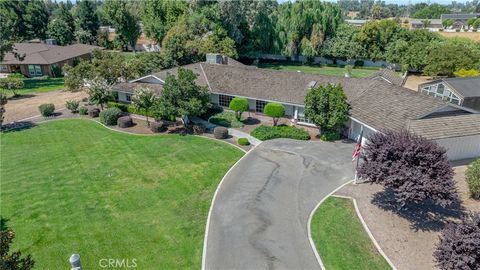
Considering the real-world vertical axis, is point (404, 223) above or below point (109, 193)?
below

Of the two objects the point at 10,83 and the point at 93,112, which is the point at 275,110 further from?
the point at 10,83

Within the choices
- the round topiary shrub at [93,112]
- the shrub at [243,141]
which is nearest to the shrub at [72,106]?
the round topiary shrub at [93,112]

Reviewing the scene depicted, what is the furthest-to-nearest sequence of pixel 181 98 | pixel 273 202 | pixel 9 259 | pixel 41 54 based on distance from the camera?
pixel 41 54 < pixel 181 98 < pixel 273 202 < pixel 9 259

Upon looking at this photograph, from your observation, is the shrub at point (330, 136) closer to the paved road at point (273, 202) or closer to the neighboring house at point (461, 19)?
the paved road at point (273, 202)

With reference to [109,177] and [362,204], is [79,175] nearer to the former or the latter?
[109,177]

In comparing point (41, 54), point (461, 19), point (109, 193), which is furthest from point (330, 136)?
point (461, 19)

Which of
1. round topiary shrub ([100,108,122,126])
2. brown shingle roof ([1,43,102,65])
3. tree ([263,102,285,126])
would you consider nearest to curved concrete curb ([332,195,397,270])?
tree ([263,102,285,126])
